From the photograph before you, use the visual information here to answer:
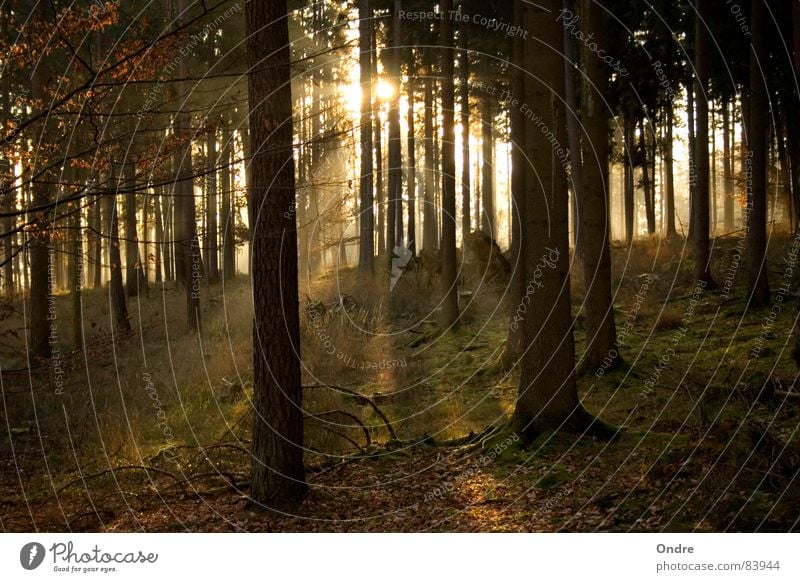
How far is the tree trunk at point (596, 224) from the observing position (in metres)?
11.3

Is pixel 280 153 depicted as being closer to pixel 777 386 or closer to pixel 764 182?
pixel 777 386

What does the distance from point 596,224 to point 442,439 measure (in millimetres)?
4460

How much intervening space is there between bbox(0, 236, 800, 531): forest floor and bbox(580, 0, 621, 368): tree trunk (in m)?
0.51

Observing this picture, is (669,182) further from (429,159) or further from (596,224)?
(596,224)

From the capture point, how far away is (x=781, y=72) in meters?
18.5

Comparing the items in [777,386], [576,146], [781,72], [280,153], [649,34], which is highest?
[649,34]

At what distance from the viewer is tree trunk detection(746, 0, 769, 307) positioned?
520 inches

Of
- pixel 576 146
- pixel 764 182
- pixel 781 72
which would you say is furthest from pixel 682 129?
pixel 764 182

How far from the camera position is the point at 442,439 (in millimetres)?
10000

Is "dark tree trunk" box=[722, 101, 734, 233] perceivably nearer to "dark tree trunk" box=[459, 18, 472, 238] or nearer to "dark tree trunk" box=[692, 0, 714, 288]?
"dark tree trunk" box=[459, 18, 472, 238]

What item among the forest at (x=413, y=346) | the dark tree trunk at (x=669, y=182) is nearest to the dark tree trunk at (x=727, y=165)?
the dark tree trunk at (x=669, y=182)

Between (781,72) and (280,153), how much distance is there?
16478mm
